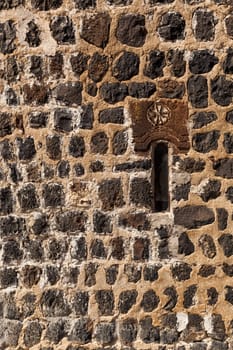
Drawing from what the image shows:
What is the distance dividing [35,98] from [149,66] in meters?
0.85

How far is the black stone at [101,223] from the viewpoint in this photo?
555 cm

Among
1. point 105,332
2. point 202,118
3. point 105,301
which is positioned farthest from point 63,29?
point 105,332

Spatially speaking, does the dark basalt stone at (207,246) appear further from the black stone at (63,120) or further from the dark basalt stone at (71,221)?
the black stone at (63,120)

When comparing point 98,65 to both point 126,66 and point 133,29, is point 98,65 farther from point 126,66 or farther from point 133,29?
point 133,29

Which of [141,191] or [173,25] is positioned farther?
[141,191]

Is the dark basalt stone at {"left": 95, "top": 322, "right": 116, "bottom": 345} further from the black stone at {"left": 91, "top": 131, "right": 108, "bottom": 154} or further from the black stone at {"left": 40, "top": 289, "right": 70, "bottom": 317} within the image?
the black stone at {"left": 91, "top": 131, "right": 108, "bottom": 154}

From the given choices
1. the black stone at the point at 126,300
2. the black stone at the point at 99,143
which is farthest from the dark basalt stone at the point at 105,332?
the black stone at the point at 99,143

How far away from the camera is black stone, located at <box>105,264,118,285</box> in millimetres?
5566

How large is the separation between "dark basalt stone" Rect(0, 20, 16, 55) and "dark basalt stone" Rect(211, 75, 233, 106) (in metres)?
1.46

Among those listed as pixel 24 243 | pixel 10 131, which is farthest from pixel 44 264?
pixel 10 131

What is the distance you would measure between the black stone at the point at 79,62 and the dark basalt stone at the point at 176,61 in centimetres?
58

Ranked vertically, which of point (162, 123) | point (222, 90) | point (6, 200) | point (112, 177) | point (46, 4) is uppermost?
point (46, 4)

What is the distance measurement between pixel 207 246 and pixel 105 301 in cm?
84

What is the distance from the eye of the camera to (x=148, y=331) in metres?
5.57
